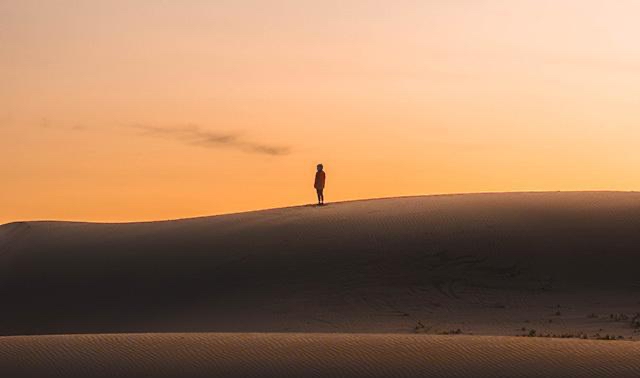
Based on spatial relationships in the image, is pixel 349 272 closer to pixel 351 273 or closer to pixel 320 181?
pixel 351 273

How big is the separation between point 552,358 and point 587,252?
13.9 m

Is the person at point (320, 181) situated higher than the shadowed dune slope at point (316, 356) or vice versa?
the person at point (320, 181)

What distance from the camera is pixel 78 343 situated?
44.9ft

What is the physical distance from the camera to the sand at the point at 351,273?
2153 cm

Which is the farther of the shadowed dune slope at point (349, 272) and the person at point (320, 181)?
the person at point (320, 181)

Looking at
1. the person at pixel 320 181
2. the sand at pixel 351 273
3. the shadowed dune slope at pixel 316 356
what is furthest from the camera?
the person at pixel 320 181

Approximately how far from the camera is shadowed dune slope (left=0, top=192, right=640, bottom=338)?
71.3 ft

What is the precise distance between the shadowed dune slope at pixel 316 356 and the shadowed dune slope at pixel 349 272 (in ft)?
18.0

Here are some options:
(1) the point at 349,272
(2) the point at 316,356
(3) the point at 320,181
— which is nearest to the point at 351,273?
(1) the point at 349,272

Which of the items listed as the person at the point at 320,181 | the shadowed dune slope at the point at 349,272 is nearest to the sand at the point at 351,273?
the shadowed dune slope at the point at 349,272

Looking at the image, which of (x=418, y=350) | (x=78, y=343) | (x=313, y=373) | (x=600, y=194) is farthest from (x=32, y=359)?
(x=600, y=194)

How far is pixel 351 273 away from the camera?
24.7 meters

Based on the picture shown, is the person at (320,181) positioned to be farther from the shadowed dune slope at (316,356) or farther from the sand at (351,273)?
the shadowed dune slope at (316,356)

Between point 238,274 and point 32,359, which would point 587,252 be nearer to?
point 238,274
